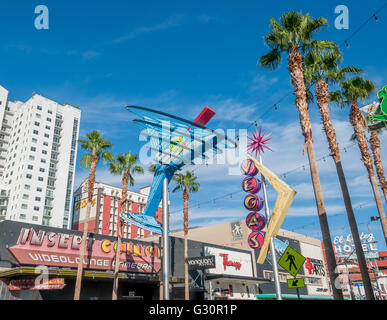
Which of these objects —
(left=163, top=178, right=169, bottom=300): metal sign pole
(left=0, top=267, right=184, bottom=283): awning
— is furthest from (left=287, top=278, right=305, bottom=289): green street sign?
(left=0, top=267, right=184, bottom=283): awning

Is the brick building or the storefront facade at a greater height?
the brick building

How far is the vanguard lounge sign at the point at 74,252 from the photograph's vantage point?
24.4 m

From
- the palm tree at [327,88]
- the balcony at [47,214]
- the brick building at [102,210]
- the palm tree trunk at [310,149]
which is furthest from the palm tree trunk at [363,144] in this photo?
the balcony at [47,214]

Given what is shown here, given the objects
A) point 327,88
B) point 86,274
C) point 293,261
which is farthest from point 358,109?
point 86,274

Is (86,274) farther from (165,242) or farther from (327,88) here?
(327,88)

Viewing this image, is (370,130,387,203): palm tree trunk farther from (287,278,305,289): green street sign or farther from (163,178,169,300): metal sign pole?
(163,178,169,300): metal sign pole

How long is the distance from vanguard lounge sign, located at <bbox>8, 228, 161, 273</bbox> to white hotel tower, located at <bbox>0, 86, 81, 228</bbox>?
2382 inches

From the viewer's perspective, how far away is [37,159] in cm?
8906

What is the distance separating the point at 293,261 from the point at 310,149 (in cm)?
529

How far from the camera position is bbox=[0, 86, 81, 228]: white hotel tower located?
84000 millimetres
